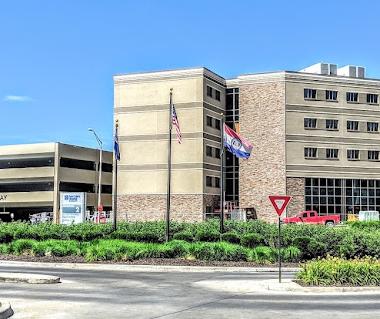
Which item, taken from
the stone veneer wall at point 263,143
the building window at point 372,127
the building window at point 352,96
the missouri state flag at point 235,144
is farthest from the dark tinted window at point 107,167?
the missouri state flag at point 235,144

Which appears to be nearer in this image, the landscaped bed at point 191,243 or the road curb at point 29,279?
the road curb at point 29,279

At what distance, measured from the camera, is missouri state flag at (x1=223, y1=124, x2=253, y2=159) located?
2964 centimetres

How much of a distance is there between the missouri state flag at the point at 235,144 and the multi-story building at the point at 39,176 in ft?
189

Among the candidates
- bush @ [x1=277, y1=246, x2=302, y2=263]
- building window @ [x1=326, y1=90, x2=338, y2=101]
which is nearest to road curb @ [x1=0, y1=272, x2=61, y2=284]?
bush @ [x1=277, y1=246, x2=302, y2=263]

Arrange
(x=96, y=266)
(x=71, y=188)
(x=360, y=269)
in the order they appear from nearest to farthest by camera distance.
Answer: (x=360, y=269), (x=96, y=266), (x=71, y=188)

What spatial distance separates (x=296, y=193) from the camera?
69.8 metres

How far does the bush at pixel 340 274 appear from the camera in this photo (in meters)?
17.8

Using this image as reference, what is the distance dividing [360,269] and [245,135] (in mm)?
53725

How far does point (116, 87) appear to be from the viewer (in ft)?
238

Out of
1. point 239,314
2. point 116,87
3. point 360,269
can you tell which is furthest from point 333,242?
point 116,87

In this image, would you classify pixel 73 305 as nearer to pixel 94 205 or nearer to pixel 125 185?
pixel 125 185

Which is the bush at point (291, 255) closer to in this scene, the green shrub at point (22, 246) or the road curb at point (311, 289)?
the road curb at point (311, 289)

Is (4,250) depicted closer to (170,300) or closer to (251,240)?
(251,240)

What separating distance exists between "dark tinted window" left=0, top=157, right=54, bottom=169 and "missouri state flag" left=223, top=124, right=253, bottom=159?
60.5 meters
